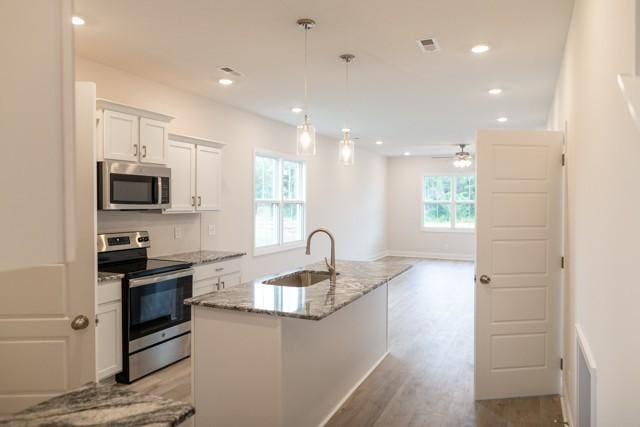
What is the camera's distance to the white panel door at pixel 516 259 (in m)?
3.35

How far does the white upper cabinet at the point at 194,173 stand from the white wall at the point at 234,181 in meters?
0.27

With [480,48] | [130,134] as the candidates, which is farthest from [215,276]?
[480,48]

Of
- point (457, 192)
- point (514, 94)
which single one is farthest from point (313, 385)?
point (457, 192)

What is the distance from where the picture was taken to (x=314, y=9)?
2859 mm

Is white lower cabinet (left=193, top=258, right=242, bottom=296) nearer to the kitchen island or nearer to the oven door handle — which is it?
the oven door handle

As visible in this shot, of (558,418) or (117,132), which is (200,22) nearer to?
(117,132)

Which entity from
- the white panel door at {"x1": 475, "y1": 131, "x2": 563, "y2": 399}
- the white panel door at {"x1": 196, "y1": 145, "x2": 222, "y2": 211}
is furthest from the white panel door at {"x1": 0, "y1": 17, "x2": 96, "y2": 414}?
the white panel door at {"x1": 475, "y1": 131, "x2": 563, "y2": 399}

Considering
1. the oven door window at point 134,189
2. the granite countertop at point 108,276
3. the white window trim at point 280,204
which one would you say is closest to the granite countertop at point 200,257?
the oven door window at point 134,189

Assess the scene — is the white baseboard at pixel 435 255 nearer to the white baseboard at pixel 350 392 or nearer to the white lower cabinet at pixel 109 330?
the white baseboard at pixel 350 392

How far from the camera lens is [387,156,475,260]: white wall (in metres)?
11.5

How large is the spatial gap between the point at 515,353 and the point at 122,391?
3.01 m

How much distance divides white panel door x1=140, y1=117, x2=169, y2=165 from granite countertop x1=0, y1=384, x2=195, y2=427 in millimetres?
3107

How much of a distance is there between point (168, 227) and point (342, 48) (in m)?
2.57

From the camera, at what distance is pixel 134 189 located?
3898mm
